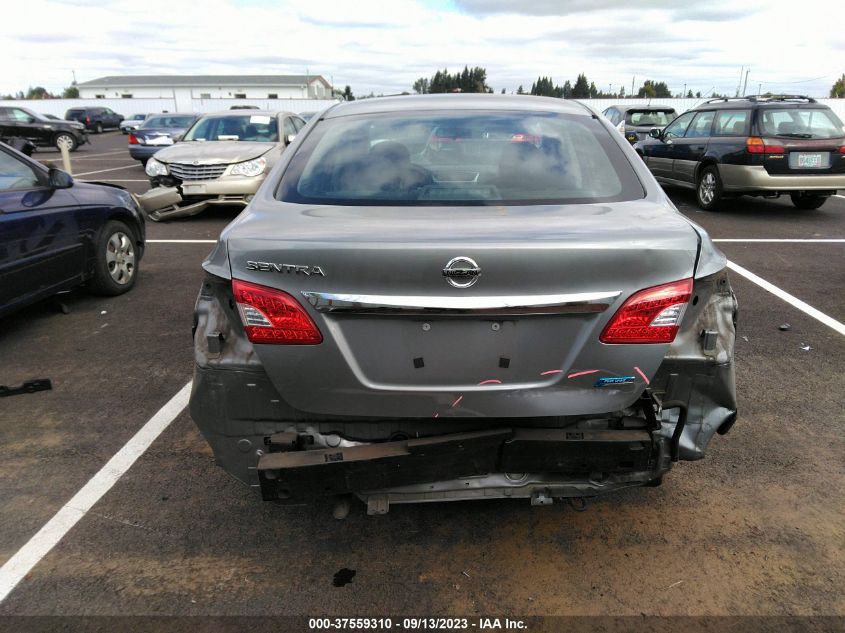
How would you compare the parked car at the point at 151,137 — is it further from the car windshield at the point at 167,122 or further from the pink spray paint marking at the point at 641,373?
the pink spray paint marking at the point at 641,373

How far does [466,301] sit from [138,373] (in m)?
3.25

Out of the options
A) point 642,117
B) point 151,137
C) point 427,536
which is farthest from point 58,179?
point 642,117

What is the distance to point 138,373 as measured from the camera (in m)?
4.54

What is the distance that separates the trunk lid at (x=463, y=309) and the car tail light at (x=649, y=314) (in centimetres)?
3

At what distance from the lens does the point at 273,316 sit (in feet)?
7.17

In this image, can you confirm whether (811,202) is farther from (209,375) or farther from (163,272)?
(209,375)

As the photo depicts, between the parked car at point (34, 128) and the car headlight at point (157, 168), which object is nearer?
the car headlight at point (157, 168)

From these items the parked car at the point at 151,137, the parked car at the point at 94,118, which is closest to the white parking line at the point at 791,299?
the parked car at the point at 151,137

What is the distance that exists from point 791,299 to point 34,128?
28.8 meters

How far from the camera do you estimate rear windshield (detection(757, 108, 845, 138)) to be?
9.77 metres

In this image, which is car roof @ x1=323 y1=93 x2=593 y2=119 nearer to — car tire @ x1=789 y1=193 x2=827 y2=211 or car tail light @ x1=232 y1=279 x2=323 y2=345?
car tail light @ x1=232 y1=279 x2=323 y2=345

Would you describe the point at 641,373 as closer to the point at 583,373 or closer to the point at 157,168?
the point at 583,373

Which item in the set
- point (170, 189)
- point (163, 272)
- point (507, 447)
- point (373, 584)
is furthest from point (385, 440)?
point (170, 189)

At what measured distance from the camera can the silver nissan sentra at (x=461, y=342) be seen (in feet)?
6.94
